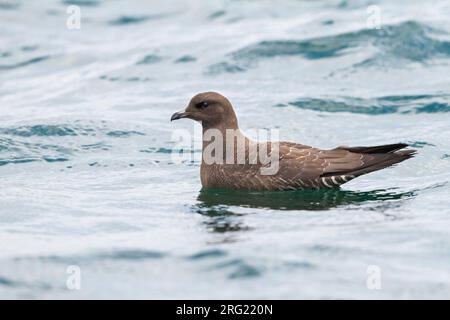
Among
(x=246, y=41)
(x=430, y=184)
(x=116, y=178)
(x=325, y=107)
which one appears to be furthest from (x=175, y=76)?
(x=430, y=184)

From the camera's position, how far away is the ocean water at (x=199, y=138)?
8133mm

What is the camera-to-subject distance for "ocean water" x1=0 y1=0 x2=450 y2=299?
26.7 feet

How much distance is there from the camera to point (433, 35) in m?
18.1

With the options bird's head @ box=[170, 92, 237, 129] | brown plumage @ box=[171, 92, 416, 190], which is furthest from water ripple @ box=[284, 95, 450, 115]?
brown plumage @ box=[171, 92, 416, 190]

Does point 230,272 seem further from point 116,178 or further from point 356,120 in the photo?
point 356,120

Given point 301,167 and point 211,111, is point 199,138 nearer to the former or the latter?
point 211,111

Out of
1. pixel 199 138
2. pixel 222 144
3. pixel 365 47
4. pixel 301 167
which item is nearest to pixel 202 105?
pixel 222 144

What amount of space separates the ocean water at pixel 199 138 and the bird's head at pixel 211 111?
834mm

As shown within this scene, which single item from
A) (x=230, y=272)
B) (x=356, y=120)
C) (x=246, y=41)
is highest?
(x=246, y=41)

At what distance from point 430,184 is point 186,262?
12.6 feet

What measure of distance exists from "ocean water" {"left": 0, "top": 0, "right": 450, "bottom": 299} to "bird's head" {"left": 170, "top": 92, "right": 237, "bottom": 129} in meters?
0.83

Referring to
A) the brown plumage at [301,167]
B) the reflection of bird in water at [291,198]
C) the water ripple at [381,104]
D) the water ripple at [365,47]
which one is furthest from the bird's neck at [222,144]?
the water ripple at [365,47]

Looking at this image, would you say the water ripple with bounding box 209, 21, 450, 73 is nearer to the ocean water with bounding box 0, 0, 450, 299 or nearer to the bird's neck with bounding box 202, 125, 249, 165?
the ocean water with bounding box 0, 0, 450, 299

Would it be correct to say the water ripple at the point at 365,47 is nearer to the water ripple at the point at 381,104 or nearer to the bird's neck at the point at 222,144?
the water ripple at the point at 381,104
